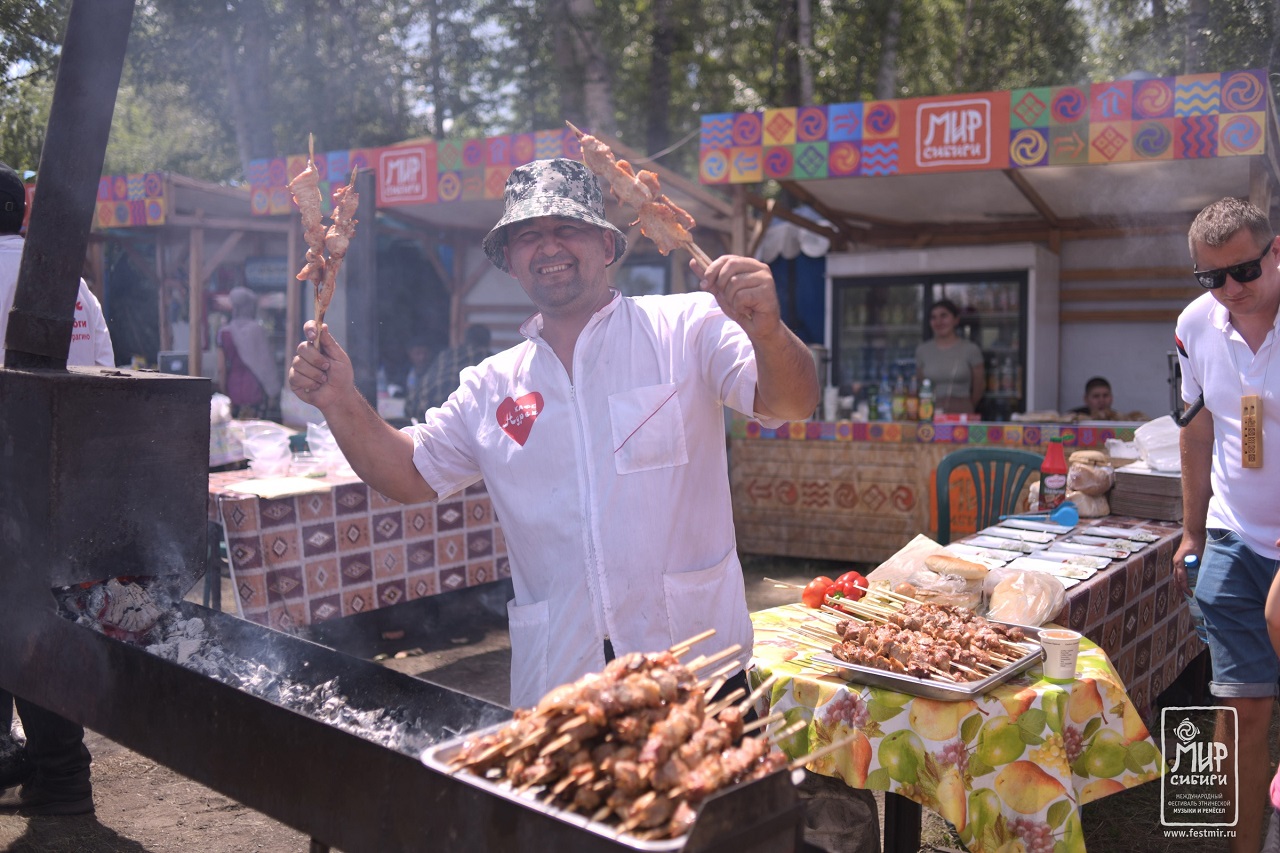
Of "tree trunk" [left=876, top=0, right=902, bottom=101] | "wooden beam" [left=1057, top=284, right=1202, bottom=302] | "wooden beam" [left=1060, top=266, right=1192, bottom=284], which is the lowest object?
"wooden beam" [left=1057, top=284, right=1202, bottom=302]

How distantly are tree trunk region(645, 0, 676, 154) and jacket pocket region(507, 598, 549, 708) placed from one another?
13260 mm

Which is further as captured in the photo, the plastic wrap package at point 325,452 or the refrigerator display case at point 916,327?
the refrigerator display case at point 916,327

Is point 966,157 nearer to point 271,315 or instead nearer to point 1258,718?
point 1258,718

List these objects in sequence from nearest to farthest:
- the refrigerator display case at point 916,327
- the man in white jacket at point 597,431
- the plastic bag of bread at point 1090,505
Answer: the man in white jacket at point 597,431 → the plastic bag of bread at point 1090,505 → the refrigerator display case at point 916,327

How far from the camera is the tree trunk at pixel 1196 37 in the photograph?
1444cm

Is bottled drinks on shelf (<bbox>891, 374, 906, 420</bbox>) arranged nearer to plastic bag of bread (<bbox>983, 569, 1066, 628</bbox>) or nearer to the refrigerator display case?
the refrigerator display case

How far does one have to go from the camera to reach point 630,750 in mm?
1783

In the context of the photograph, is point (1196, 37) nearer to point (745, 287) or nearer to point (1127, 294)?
point (1127, 294)

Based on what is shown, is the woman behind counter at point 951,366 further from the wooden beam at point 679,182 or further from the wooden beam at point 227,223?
the wooden beam at point 227,223

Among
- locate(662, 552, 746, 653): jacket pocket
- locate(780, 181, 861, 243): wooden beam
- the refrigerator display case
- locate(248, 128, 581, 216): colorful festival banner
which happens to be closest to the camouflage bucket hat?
locate(662, 552, 746, 653): jacket pocket

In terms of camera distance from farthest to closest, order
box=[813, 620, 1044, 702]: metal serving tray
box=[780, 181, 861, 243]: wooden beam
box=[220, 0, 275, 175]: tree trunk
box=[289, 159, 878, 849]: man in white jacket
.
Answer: box=[220, 0, 275, 175]: tree trunk → box=[780, 181, 861, 243]: wooden beam → box=[813, 620, 1044, 702]: metal serving tray → box=[289, 159, 878, 849]: man in white jacket

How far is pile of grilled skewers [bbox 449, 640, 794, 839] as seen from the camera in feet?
5.58

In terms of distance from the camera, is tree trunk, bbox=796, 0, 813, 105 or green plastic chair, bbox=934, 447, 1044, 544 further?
tree trunk, bbox=796, 0, 813, 105

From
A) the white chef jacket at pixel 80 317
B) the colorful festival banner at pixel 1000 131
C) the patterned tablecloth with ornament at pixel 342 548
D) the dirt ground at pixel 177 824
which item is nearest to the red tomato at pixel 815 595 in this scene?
the dirt ground at pixel 177 824
